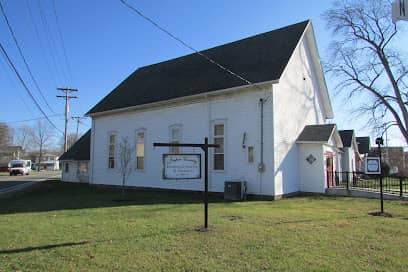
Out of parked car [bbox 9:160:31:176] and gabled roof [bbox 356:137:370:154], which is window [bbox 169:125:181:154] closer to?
gabled roof [bbox 356:137:370:154]

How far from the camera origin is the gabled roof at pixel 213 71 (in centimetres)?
1730

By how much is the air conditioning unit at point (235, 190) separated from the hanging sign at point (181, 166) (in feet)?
22.8

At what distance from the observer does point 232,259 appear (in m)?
5.99

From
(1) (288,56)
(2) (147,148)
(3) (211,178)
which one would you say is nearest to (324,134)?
(1) (288,56)

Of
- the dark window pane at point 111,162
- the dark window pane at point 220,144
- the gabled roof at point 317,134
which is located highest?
the gabled roof at point 317,134

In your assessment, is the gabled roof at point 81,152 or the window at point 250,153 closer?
the window at point 250,153

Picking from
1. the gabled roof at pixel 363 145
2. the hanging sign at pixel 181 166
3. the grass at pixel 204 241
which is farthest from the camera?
the gabled roof at pixel 363 145

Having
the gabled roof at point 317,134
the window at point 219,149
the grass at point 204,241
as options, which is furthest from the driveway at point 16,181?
the gabled roof at point 317,134

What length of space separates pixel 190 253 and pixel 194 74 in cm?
1613

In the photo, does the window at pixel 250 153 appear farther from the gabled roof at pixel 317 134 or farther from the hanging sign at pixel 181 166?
the hanging sign at pixel 181 166

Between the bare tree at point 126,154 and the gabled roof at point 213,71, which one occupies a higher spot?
the gabled roof at point 213,71

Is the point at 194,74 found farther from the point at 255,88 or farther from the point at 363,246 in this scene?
the point at 363,246

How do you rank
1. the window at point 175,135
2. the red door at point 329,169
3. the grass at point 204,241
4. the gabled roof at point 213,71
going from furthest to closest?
the window at point 175,135 < the red door at point 329,169 < the gabled roof at point 213,71 < the grass at point 204,241

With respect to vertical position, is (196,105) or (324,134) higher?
(196,105)
